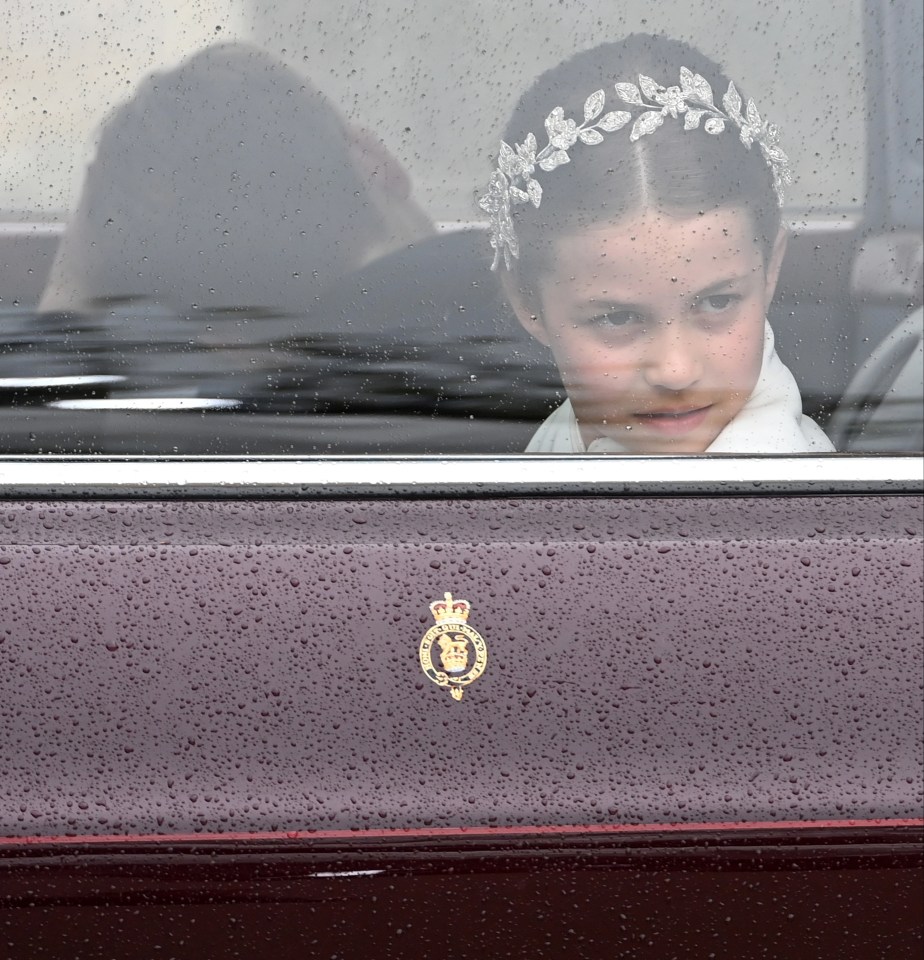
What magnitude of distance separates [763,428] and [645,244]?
263mm

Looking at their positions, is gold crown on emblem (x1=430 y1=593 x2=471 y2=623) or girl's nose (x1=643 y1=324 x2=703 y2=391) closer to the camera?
gold crown on emblem (x1=430 y1=593 x2=471 y2=623)

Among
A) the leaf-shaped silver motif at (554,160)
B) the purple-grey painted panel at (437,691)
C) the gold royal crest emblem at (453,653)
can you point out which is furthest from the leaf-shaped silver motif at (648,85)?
the gold royal crest emblem at (453,653)

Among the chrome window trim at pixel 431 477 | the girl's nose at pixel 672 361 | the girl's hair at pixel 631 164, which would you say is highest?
the girl's hair at pixel 631 164

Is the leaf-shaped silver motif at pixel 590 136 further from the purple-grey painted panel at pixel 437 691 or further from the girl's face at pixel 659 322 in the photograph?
the purple-grey painted panel at pixel 437 691

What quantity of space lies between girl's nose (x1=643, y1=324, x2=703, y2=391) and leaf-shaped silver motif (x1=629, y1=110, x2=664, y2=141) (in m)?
0.23

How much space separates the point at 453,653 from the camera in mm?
1264

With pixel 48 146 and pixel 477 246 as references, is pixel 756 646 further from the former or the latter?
pixel 48 146

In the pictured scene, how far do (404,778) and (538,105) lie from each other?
2.58ft

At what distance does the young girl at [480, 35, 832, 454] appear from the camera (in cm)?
135

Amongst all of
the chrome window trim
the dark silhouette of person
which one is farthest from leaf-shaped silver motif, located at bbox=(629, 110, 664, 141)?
the chrome window trim

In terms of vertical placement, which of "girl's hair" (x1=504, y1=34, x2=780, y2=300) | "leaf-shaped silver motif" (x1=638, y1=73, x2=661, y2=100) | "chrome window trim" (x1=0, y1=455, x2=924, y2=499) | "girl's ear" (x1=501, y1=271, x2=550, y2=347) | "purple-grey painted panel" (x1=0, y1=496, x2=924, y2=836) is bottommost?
"purple-grey painted panel" (x1=0, y1=496, x2=924, y2=836)

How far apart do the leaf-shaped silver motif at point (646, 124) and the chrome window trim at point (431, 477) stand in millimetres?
381

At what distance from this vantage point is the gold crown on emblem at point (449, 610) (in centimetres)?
127

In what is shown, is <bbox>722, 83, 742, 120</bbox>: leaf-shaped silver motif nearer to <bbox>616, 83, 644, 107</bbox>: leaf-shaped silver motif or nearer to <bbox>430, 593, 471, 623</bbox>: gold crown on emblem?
<bbox>616, 83, 644, 107</bbox>: leaf-shaped silver motif
